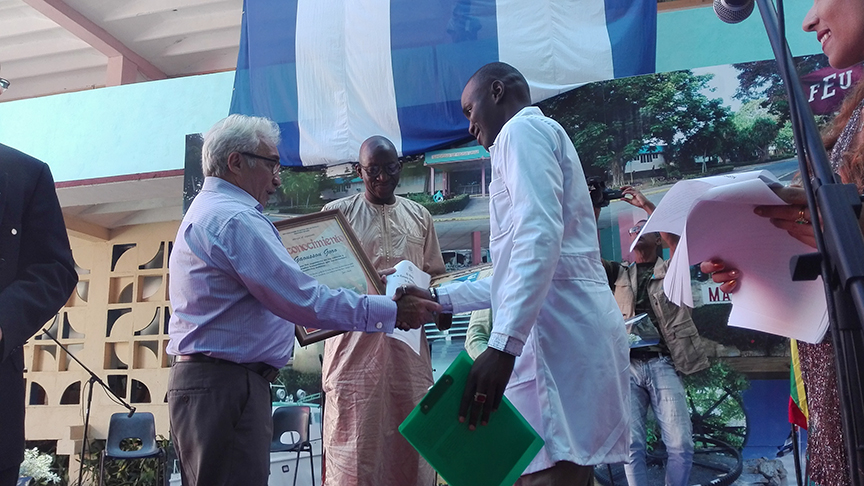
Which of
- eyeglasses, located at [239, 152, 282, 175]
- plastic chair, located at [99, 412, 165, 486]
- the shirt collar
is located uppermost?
eyeglasses, located at [239, 152, 282, 175]

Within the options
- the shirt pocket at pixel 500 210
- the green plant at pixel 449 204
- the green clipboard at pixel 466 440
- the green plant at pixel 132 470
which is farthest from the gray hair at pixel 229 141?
the green plant at pixel 132 470

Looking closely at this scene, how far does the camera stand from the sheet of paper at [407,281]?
112 inches

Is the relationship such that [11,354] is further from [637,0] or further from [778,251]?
[637,0]

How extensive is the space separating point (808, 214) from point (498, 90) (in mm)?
1132

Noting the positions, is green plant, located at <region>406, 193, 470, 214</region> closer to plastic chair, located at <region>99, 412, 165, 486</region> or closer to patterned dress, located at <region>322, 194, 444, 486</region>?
patterned dress, located at <region>322, 194, 444, 486</region>

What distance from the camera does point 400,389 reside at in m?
3.29

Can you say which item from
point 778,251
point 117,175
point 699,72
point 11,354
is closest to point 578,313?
point 778,251

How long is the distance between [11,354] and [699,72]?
14.6 feet

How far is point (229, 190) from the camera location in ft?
8.40

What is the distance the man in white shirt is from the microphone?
0.63m

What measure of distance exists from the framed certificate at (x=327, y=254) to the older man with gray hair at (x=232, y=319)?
0.37 meters

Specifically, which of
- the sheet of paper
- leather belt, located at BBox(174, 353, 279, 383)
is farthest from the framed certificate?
leather belt, located at BBox(174, 353, 279, 383)

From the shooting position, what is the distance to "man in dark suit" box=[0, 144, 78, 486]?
1.88 meters

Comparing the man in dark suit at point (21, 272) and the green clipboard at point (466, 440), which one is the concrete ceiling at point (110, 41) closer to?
the man in dark suit at point (21, 272)
